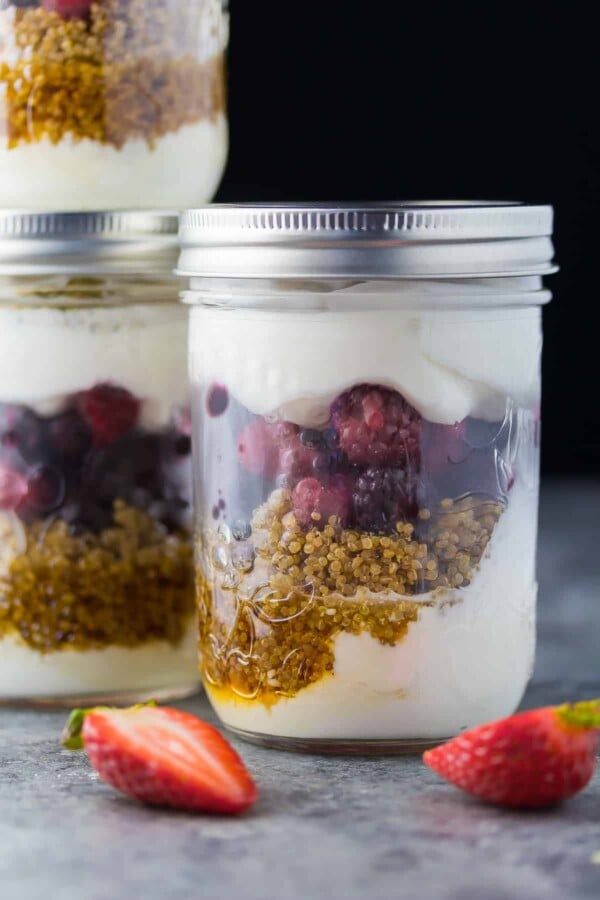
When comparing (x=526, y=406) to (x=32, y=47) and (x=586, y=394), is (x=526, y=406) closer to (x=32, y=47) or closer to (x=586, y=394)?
(x=32, y=47)

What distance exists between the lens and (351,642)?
1.14m

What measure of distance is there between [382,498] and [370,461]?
29mm

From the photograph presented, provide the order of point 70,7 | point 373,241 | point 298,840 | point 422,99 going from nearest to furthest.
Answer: point 298,840, point 373,241, point 70,7, point 422,99

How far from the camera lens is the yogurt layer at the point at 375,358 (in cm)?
110

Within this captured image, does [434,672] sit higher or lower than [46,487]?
lower

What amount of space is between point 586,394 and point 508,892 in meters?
1.57

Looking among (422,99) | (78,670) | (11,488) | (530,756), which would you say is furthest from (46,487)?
(422,99)

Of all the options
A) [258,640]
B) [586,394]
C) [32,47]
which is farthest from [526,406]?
[586,394]

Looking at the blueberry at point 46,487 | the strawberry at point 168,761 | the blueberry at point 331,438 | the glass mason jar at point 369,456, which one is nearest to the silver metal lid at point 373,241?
the glass mason jar at point 369,456

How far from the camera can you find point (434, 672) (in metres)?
1.15

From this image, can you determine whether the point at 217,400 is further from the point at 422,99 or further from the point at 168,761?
the point at 422,99

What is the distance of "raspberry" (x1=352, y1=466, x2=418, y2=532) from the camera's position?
111cm

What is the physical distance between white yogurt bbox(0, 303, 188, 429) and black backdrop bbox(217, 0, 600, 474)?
0.97m

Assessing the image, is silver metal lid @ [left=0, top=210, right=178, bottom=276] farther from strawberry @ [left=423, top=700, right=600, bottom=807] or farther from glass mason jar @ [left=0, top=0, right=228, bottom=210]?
strawberry @ [left=423, top=700, right=600, bottom=807]
